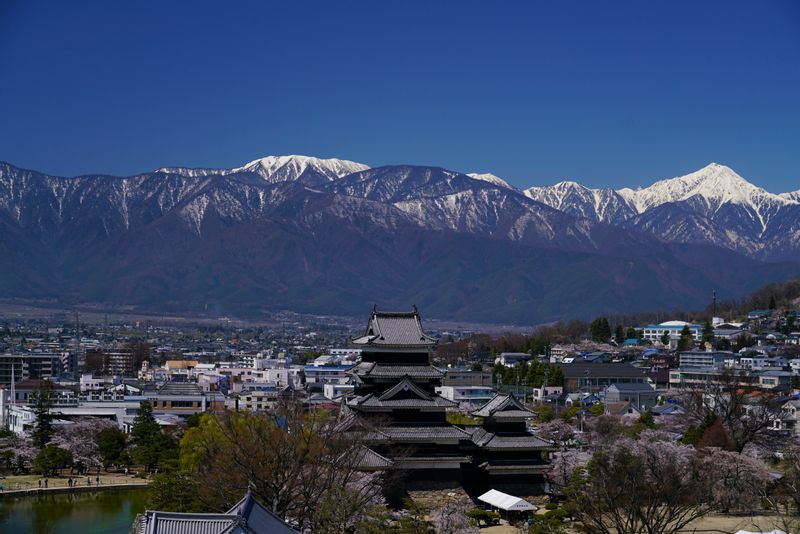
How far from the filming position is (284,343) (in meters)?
160

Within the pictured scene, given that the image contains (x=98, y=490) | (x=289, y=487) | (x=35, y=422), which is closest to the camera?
(x=289, y=487)

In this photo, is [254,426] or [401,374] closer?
[254,426]

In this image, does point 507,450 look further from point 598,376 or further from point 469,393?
point 598,376

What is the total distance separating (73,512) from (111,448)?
833 centimetres

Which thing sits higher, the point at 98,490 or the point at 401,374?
the point at 401,374

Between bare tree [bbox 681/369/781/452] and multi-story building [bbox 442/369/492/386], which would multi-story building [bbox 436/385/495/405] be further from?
bare tree [bbox 681/369/781/452]

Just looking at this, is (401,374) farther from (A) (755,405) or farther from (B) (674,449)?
(A) (755,405)

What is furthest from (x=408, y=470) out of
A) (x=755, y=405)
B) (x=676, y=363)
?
(x=676, y=363)

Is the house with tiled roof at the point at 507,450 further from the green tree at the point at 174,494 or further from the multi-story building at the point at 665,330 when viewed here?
the multi-story building at the point at 665,330

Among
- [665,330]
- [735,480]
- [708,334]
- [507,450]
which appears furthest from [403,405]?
[665,330]

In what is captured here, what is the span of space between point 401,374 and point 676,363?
56.4 m

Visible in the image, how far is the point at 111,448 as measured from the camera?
4447 cm

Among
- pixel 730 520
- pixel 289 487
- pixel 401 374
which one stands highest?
pixel 401 374

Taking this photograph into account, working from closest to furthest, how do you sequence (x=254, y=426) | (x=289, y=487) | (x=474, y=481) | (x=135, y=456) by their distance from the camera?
(x=289, y=487) < (x=254, y=426) < (x=474, y=481) < (x=135, y=456)
